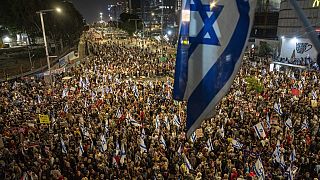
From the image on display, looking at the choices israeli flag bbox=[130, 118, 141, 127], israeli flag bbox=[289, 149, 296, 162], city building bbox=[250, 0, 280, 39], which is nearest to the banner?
israeli flag bbox=[130, 118, 141, 127]

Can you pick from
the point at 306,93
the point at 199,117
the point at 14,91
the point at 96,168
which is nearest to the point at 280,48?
the point at 306,93

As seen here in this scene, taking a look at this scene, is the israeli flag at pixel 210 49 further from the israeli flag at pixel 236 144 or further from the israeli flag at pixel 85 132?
the israeli flag at pixel 85 132

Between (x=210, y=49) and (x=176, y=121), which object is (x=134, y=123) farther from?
(x=210, y=49)

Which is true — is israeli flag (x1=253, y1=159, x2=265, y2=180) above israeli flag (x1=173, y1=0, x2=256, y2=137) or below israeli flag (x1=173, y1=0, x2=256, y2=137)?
below

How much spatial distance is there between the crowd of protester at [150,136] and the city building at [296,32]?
17.4 meters

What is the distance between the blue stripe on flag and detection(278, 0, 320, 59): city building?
33.5 meters

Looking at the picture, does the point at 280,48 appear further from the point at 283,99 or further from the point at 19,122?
the point at 19,122

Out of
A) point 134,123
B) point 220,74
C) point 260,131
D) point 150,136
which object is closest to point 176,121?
point 150,136

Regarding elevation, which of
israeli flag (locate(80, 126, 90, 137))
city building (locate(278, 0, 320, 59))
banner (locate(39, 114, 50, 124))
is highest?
city building (locate(278, 0, 320, 59))

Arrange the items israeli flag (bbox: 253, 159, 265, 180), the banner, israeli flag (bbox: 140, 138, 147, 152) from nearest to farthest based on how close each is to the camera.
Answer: israeli flag (bbox: 253, 159, 265, 180)
israeli flag (bbox: 140, 138, 147, 152)
the banner

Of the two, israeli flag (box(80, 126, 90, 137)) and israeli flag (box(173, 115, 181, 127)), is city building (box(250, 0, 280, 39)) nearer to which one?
israeli flag (box(173, 115, 181, 127))

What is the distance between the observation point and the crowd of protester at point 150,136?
35.2 feet

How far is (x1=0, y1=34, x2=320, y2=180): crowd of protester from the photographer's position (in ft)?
35.2

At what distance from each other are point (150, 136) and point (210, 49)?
30.5 ft
